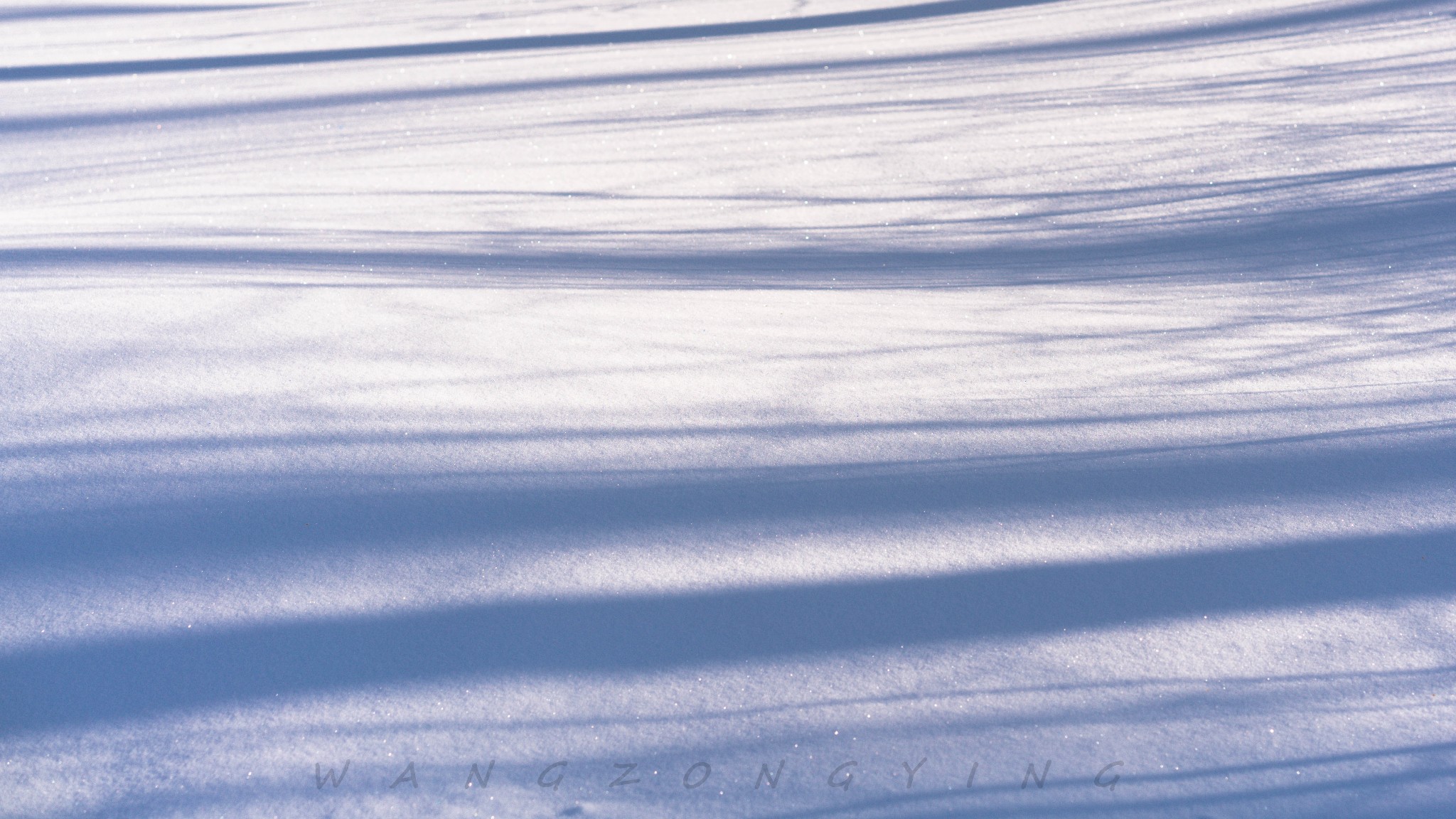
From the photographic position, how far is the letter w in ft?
7.26

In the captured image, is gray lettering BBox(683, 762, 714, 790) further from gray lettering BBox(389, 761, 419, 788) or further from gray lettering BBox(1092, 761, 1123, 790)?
gray lettering BBox(1092, 761, 1123, 790)

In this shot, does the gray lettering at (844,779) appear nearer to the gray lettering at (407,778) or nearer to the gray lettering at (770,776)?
the gray lettering at (770,776)

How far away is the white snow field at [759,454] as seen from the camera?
2.30 m

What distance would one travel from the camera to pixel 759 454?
327 centimetres

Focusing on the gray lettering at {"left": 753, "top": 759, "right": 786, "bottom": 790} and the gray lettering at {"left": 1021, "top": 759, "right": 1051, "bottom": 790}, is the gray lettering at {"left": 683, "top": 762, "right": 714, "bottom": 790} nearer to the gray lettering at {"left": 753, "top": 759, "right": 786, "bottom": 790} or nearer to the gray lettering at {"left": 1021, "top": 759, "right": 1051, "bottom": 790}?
the gray lettering at {"left": 753, "top": 759, "right": 786, "bottom": 790}

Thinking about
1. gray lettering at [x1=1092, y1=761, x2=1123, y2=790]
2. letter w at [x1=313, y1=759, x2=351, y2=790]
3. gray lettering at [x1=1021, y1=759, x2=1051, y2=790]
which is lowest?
gray lettering at [x1=1092, y1=761, x2=1123, y2=790]

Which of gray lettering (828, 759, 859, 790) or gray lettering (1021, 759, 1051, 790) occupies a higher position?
gray lettering (828, 759, 859, 790)

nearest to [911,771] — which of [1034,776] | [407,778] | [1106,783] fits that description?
[1034,776]

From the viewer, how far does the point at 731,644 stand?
2588mm

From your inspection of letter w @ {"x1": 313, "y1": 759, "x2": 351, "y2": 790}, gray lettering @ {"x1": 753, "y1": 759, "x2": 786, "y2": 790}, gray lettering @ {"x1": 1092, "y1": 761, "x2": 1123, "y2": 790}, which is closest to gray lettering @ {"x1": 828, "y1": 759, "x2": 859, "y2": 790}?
gray lettering @ {"x1": 753, "y1": 759, "x2": 786, "y2": 790}

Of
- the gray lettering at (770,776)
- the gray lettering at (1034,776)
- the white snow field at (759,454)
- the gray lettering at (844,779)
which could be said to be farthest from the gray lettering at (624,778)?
the gray lettering at (1034,776)

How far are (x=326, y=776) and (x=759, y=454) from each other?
1646 millimetres

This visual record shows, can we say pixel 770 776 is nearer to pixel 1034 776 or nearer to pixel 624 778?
pixel 624 778

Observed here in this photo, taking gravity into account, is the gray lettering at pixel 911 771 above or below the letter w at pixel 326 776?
below
